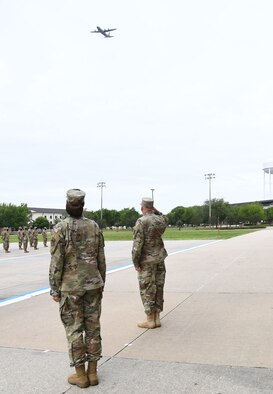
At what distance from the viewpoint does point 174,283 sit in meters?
10.7

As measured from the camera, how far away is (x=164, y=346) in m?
5.30

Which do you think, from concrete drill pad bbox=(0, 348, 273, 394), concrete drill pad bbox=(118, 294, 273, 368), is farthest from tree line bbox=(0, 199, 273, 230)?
concrete drill pad bbox=(0, 348, 273, 394)

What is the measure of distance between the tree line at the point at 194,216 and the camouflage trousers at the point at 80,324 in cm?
9812

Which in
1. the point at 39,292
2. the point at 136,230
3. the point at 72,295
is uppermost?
the point at 136,230

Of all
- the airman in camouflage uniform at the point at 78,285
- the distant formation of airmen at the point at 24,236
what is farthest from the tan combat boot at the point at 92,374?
the distant formation of airmen at the point at 24,236

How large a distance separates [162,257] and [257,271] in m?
7.14

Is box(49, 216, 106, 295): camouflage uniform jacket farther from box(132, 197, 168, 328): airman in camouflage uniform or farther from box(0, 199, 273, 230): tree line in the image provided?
box(0, 199, 273, 230): tree line

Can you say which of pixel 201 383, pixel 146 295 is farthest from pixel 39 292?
pixel 201 383

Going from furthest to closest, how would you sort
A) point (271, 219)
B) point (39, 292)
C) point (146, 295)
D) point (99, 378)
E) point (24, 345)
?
point (271, 219)
point (39, 292)
point (146, 295)
point (24, 345)
point (99, 378)

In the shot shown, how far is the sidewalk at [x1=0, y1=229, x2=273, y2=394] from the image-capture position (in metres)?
4.11

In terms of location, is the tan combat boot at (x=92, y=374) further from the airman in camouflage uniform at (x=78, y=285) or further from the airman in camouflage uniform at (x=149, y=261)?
the airman in camouflage uniform at (x=149, y=261)

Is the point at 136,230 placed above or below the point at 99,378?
above

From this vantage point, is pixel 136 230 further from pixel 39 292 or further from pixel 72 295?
pixel 39 292

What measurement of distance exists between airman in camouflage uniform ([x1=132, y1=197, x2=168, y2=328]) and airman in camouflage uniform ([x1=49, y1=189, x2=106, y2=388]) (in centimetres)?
194
